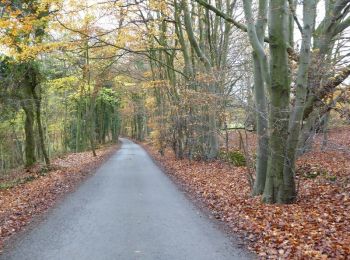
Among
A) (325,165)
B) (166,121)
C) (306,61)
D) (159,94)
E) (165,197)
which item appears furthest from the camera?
(159,94)

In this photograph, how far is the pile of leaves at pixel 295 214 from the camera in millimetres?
6281

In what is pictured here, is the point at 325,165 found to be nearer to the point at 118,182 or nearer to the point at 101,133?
the point at 118,182

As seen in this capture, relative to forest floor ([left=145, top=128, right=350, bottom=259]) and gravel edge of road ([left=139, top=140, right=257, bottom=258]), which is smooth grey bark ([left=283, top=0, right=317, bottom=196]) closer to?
forest floor ([left=145, top=128, right=350, bottom=259])

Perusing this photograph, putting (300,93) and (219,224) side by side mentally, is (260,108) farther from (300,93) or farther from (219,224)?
(219,224)

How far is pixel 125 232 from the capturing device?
7.92 m

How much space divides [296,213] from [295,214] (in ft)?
0.30

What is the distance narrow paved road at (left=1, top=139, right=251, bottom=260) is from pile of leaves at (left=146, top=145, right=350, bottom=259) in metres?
0.53

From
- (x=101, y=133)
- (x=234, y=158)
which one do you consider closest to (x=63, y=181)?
(x=234, y=158)

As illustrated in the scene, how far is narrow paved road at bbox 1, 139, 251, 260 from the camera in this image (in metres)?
6.54

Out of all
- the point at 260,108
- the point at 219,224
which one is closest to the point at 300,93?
the point at 260,108

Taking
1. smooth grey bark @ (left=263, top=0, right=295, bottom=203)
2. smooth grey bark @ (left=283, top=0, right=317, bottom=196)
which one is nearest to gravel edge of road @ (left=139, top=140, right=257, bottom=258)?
smooth grey bark @ (left=263, top=0, right=295, bottom=203)

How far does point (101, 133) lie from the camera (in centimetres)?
5141

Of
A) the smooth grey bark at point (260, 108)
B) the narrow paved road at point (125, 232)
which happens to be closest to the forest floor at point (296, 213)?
the narrow paved road at point (125, 232)

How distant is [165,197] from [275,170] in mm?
3902
